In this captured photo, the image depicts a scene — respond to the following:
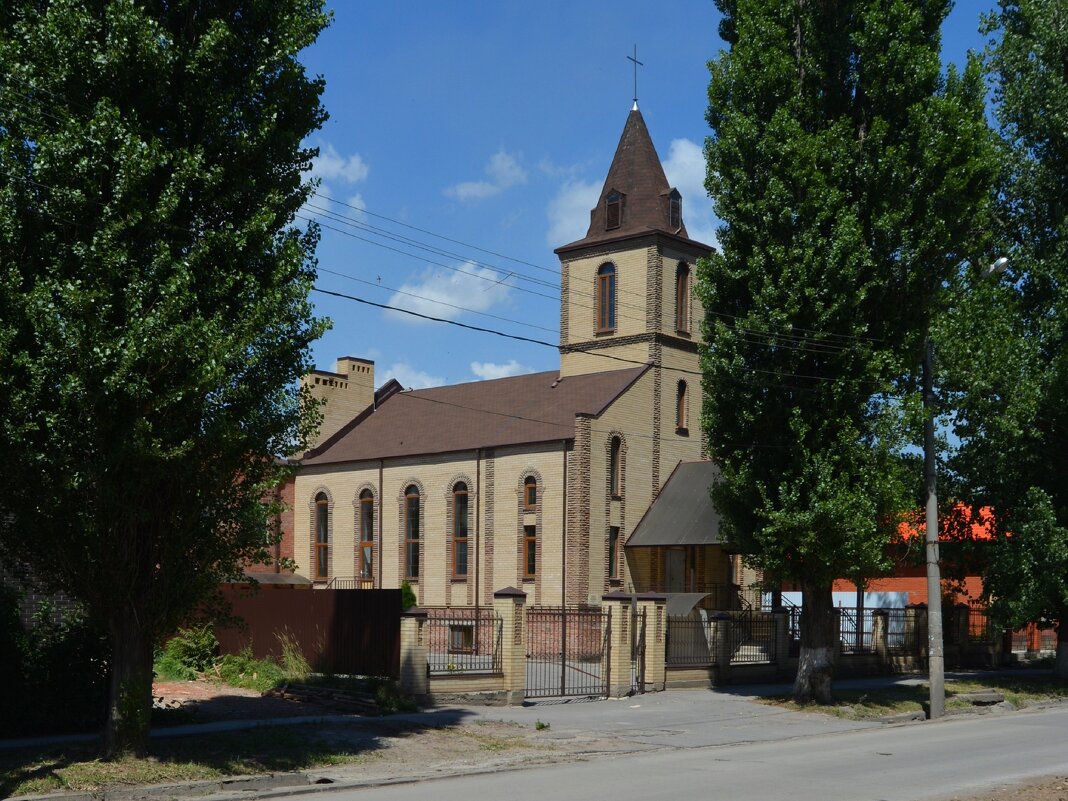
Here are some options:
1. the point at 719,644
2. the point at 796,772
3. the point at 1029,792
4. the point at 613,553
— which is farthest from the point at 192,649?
the point at 1029,792

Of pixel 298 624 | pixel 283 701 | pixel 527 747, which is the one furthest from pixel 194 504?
pixel 298 624

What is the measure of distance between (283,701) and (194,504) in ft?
26.3

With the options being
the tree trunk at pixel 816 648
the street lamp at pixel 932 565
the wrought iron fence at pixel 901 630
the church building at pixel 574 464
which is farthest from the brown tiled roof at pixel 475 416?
the street lamp at pixel 932 565

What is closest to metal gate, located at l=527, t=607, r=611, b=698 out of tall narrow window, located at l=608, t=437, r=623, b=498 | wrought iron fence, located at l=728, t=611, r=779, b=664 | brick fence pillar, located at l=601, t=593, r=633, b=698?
brick fence pillar, located at l=601, t=593, r=633, b=698

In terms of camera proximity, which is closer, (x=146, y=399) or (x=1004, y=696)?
(x=146, y=399)

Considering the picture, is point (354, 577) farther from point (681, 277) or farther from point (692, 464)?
point (681, 277)

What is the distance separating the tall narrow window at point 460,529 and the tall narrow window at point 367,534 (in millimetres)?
4621

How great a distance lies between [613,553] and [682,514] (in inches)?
101

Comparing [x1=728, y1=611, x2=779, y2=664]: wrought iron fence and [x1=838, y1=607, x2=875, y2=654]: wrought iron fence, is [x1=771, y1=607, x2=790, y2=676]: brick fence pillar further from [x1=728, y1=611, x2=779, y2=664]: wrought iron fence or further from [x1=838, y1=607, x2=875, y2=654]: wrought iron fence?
[x1=838, y1=607, x2=875, y2=654]: wrought iron fence

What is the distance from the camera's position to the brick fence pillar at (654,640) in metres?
25.0

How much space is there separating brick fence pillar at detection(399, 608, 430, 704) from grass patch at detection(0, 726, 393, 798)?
13.3ft

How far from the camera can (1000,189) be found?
95.1ft

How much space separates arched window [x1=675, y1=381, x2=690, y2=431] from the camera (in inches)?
1602

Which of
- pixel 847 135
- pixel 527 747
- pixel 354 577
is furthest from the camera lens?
pixel 354 577
